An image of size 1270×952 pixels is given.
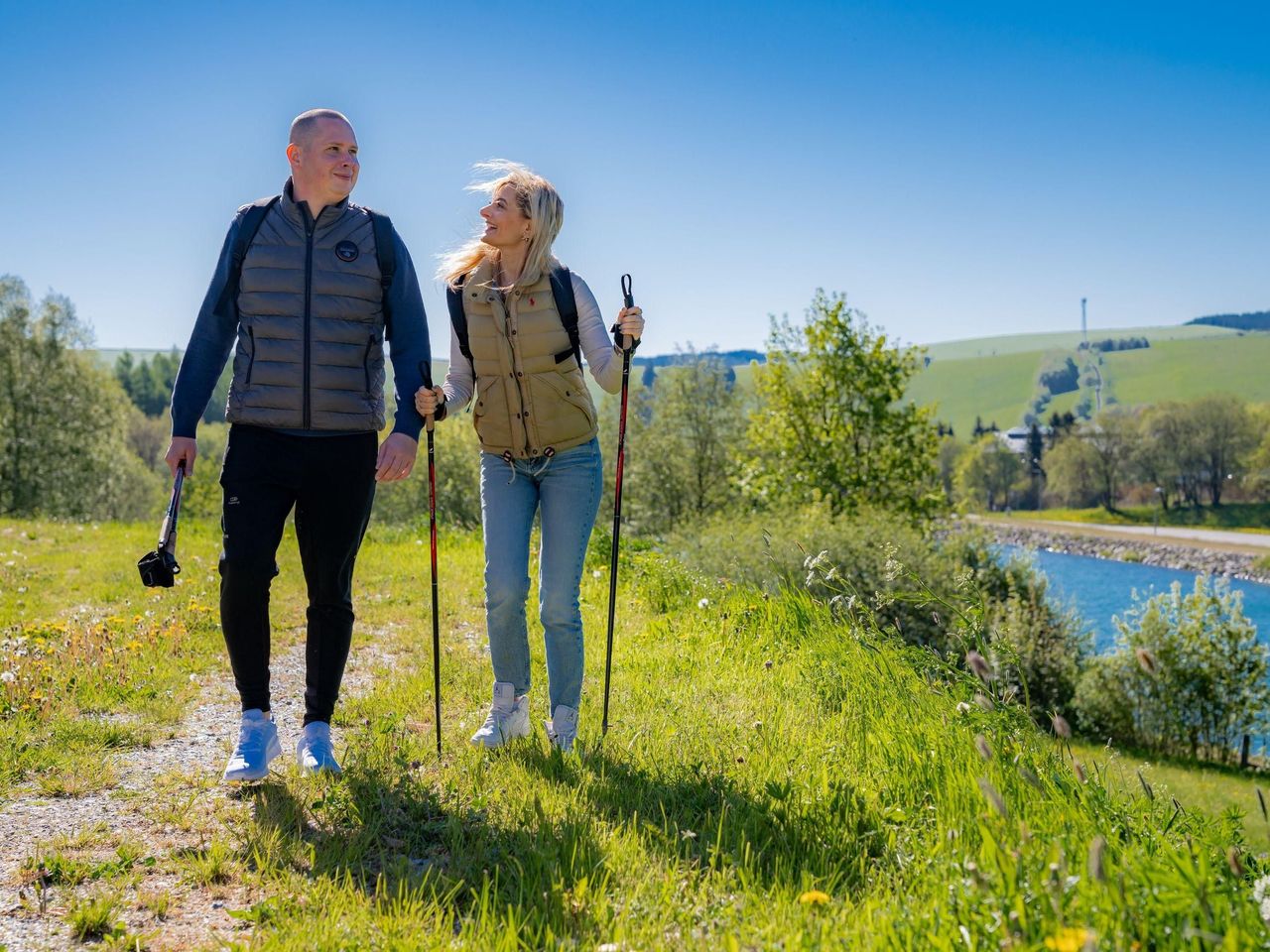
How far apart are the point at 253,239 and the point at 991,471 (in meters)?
143

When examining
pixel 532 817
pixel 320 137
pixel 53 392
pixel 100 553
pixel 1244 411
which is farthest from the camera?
pixel 1244 411

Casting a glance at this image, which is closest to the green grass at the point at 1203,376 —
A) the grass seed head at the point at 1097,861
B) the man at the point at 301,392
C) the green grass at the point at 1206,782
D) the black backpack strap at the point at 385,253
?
the green grass at the point at 1206,782

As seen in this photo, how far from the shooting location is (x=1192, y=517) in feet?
394

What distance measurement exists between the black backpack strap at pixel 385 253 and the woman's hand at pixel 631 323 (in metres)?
1.12

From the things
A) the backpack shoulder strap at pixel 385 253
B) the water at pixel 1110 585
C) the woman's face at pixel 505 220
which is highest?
the woman's face at pixel 505 220

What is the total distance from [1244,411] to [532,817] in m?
142

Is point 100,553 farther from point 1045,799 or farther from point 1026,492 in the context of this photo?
point 1026,492

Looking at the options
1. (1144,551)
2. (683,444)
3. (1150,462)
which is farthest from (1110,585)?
(683,444)

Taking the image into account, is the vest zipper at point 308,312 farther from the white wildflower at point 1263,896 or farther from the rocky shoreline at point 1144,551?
the rocky shoreline at point 1144,551

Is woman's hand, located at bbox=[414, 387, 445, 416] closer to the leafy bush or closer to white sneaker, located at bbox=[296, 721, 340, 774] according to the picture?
white sneaker, located at bbox=[296, 721, 340, 774]

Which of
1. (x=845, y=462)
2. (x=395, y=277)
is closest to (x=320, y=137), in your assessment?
(x=395, y=277)

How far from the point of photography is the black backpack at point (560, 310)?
15.7ft

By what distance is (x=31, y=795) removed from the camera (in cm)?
416

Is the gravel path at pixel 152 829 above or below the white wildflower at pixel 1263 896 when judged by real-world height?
below
